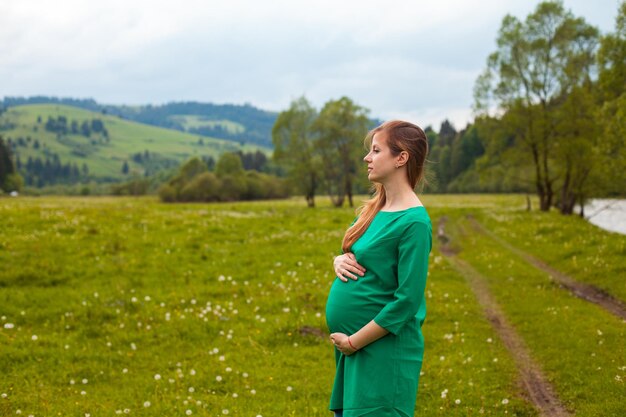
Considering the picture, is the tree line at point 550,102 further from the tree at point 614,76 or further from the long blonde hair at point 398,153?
the long blonde hair at point 398,153

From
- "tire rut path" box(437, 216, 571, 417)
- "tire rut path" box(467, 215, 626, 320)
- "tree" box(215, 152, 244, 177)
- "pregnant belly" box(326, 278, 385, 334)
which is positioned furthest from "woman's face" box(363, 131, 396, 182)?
"tree" box(215, 152, 244, 177)

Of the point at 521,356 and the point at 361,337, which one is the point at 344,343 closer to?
the point at 361,337

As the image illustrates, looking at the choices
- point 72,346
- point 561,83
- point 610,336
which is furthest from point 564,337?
point 561,83

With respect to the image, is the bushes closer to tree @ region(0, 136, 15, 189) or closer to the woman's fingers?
tree @ region(0, 136, 15, 189)

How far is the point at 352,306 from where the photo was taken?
4.60 m

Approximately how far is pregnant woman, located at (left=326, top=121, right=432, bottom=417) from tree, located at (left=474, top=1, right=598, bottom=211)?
4447cm

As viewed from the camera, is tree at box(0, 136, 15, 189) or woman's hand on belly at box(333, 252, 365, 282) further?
tree at box(0, 136, 15, 189)

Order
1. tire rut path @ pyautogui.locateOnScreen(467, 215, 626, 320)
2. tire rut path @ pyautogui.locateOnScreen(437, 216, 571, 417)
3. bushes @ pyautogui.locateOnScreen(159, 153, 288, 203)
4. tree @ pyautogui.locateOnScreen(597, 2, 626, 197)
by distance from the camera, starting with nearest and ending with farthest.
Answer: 1. tire rut path @ pyautogui.locateOnScreen(437, 216, 571, 417)
2. tire rut path @ pyautogui.locateOnScreen(467, 215, 626, 320)
3. tree @ pyautogui.locateOnScreen(597, 2, 626, 197)
4. bushes @ pyautogui.locateOnScreen(159, 153, 288, 203)

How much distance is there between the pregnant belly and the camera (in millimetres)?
4496

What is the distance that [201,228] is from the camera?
83.8 feet

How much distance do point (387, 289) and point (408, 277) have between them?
352mm

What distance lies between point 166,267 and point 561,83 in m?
39.4

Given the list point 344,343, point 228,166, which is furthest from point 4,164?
point 344,343

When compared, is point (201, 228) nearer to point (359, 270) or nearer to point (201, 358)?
point (201, 358)
